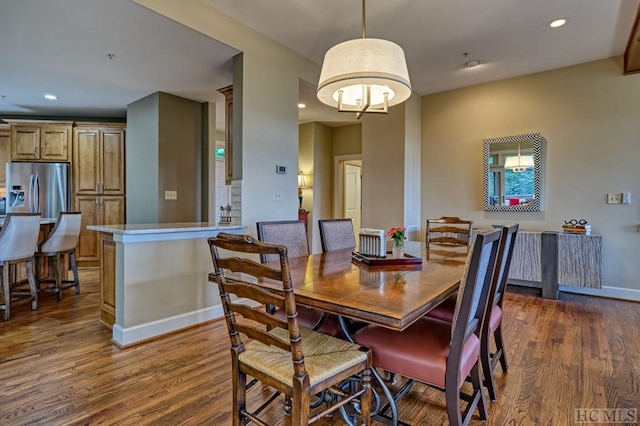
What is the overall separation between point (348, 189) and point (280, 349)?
620cm

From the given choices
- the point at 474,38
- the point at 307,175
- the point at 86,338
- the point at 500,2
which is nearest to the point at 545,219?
the point at 474,38

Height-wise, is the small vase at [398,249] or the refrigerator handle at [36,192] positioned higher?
the refrigerator handle at [36,192]

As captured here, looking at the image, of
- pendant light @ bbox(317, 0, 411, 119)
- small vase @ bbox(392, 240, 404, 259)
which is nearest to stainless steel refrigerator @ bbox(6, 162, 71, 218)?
pendant light @ bbox(317, 0, 411, 119)

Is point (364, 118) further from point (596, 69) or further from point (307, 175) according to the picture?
point (596, 69)

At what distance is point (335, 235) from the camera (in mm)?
2854

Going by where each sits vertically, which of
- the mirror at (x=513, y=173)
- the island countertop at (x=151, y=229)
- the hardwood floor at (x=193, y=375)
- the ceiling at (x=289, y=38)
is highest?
the ceiling at (x=289, y=38)

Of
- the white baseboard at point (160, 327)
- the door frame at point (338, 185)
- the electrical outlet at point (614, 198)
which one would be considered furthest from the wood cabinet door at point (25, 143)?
the electrical outlet at point (614, 198)

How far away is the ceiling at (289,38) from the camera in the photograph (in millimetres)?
2820

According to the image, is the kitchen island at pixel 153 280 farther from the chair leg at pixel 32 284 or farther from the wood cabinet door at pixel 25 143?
the wood cabinet door at pixel 25 143

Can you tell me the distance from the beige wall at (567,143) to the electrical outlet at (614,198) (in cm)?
5

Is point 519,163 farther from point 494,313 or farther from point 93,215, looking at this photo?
point 93,215

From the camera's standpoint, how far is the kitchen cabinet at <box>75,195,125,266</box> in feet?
17.9

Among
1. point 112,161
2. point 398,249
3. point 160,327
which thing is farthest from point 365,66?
point 112,161

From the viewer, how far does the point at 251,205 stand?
3.34m
